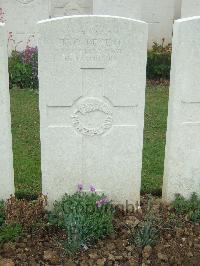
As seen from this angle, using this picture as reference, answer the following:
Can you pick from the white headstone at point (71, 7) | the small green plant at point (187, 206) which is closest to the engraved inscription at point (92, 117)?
the small green plant at point (187, 206)

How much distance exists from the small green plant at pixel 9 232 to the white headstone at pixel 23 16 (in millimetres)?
6389

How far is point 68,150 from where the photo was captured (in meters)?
4.23

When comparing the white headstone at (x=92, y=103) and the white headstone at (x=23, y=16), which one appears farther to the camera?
the white headstone at (x=23, y=16)

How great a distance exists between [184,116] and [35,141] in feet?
8.96

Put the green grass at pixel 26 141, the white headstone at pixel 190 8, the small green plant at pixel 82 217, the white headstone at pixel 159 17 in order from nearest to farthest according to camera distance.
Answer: the small green plant at pixel 82 217 < the green grass at pixel 26 141 < the white headstone at pixel 190 8 < the white headstone at pixel 159 17

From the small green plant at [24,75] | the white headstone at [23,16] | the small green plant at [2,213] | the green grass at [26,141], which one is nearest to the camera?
the small green plant at [2,213]

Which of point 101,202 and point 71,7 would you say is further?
point 71,7

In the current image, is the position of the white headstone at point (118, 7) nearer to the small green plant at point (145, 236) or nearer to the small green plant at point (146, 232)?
the small green plant at point (146, 232)

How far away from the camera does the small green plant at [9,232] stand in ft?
12.8

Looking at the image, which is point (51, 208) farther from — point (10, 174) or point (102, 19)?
point (102, 19)

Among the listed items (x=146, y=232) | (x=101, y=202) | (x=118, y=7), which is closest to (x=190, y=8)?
(x=118, y=7)

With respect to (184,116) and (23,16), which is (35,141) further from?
(23,16)

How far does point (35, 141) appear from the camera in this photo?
6.35 meters

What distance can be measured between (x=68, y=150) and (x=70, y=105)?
443 millimetres
